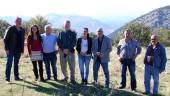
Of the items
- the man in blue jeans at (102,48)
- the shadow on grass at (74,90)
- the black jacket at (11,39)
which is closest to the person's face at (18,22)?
the black jacket at (11,39)

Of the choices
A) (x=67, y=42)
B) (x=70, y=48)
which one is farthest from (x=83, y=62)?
(x=67, y=42)

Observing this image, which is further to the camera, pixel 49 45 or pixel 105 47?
pixel 49 45

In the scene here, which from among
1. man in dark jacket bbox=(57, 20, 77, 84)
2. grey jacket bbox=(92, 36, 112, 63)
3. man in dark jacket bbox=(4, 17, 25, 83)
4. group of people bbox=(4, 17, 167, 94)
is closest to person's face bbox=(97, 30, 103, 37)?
group of people bbox=(4, 17, 167, 94)

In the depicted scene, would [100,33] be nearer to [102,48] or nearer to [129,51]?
[102,48]

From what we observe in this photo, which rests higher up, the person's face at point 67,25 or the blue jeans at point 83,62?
the person's face at point 67,25

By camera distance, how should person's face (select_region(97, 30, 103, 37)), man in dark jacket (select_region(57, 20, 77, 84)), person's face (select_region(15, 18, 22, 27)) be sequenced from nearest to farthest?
person's face (select_region(97, 30, 103, 37)), person's face (select_region(15, 18, 22, 27)), man in dark jacket (select_region(57, 20, 77, 84))

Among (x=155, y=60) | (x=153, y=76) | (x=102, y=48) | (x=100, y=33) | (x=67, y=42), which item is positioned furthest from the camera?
(x=67, y=42)

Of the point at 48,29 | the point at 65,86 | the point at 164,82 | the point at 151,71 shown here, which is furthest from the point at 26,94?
the point at 164,82

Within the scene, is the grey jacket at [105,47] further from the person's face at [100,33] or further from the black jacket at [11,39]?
the black jacket at [11,39]

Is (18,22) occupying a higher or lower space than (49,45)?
higher

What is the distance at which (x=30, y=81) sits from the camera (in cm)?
1501

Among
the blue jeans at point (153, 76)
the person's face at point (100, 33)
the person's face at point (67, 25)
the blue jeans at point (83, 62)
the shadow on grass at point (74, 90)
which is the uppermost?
the person's face at point (67, 25)

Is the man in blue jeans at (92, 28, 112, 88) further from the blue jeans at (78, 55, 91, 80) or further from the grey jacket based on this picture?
the blue jeans at (78, 55, 91, 80)

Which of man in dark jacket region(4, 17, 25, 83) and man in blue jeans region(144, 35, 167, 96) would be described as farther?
man in dark jacket region(4, 17, 25, 83)
